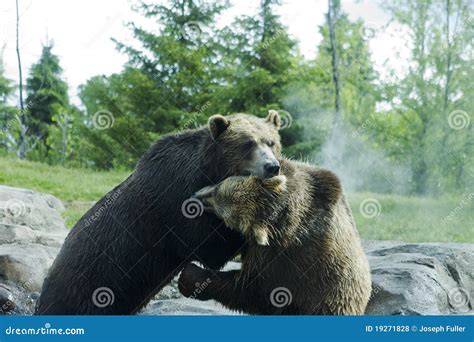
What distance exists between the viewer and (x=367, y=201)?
10320 millimetres

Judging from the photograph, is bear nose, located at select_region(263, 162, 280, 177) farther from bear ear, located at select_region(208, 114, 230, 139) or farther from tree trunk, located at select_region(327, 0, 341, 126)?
tree trunk, located at select_region(327, 0, 341, 126)

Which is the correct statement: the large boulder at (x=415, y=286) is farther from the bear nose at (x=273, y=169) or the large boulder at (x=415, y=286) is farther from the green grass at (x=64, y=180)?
the green grass at (x=64, y=180)

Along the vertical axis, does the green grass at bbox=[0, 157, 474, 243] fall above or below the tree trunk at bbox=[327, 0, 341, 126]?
below

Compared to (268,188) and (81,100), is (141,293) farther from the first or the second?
(81,100)

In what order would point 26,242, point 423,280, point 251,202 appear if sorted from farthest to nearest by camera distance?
point 26,242, point 423,280, point 251,202

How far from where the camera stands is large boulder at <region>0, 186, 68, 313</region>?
6.69 meters

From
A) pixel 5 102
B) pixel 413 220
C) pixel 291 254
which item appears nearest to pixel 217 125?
pixel 291 254

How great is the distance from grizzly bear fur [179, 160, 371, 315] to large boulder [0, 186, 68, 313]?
2273 mm

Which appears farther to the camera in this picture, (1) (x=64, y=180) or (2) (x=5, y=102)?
(1) (x=64, y=180)

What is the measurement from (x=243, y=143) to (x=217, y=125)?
0.26 meters

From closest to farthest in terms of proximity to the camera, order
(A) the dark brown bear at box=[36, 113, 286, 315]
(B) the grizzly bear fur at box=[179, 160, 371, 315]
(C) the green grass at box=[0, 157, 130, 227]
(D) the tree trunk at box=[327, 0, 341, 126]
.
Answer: (B) the grizzly bear fur at box=[179, 160, 371, 315] < (A) the dark brown bear at box=[36, 113, 286, 315] < (C) the green grass at box=[0, 157, 130, 227] < (D) the tree trunk at box=[327, 0, 341, 126]

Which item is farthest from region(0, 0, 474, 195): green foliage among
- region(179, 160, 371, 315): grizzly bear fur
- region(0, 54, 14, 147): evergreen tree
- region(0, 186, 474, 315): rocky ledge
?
region(179, 160, 371, 315): grizzly bear fur

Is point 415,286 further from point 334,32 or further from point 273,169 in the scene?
point 334,32
